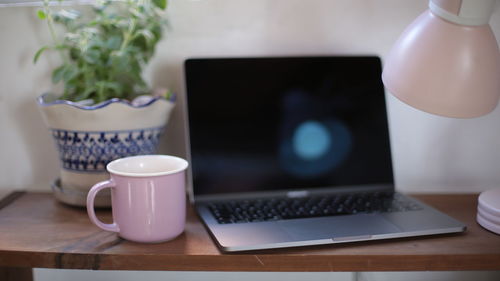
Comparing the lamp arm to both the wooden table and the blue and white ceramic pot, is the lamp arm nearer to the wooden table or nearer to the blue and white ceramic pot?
the wooden table

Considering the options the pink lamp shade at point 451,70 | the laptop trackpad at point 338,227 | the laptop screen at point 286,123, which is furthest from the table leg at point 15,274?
the pink lamp shade at point 451,70

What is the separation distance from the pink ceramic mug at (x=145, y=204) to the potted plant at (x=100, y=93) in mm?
104

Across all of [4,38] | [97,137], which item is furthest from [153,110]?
[4,38]

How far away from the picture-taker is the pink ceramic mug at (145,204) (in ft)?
2.17

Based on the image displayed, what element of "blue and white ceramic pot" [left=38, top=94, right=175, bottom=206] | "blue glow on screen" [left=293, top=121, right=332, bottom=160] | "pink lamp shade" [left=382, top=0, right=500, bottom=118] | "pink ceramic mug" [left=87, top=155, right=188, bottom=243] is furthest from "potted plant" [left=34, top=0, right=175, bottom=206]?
"pink lamp shade" [left=382, top=0, right=500, bottom=118]

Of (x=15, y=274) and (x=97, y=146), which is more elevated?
(x=97, y=146)

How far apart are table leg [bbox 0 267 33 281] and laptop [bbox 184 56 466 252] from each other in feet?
1.00

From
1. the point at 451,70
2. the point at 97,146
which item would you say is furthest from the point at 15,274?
the point at 451,70

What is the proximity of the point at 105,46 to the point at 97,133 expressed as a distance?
0.15m

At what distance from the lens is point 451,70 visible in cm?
61

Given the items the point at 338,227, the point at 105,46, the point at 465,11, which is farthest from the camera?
the point at 105,46

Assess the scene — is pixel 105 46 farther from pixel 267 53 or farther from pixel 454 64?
pixel 454 64

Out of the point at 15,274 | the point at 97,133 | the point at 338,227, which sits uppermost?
the point at 97,133

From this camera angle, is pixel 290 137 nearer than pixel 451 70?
No
